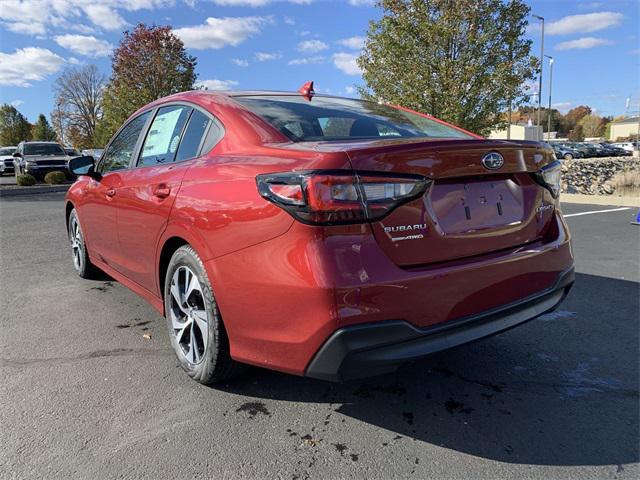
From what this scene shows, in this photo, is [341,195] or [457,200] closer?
[341,195]

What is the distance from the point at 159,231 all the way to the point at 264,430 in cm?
132

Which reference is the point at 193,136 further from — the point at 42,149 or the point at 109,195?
the point at 42,149

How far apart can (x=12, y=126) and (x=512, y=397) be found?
8240 cm

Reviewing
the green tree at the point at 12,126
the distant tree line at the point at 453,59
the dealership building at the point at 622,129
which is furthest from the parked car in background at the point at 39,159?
the dealership building at the point at 622,129

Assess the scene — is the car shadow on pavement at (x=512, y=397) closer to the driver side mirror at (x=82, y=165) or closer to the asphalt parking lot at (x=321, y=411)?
the asphalt parking lot at (x=321, y=411)

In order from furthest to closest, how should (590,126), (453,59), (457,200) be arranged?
(590,126) → (453,59) → (457,200)

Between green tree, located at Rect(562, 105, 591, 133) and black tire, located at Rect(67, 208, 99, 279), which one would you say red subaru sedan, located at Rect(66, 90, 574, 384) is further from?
green tree, located at Rect(562, 105, 591, 133)

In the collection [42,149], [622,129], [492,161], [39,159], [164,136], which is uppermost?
[622,129]

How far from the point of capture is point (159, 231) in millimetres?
3006

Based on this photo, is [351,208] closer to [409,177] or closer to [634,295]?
[409,177]

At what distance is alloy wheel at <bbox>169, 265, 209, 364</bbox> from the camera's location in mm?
2730

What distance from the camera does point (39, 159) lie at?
20438 mm

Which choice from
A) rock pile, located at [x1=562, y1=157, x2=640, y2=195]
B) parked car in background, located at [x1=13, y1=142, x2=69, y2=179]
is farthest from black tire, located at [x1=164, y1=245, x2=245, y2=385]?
parked car in background, located at [x1=13, y1=142, x2=69, y2=179]

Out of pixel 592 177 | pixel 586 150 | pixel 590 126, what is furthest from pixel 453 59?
pixel 590 126
